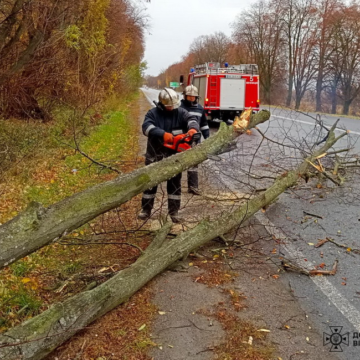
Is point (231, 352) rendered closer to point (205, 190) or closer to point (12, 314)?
point (12, 314)

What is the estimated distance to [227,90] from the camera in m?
15.8

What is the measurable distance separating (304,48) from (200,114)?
37.7m

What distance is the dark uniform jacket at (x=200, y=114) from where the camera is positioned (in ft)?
21.8

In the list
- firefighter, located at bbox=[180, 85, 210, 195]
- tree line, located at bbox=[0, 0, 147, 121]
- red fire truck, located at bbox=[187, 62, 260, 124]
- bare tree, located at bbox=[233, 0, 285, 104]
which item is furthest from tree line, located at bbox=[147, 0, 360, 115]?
firefighter, located at bbox=[180, 85, 210, 195]

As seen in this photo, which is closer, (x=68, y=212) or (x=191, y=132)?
(x=68, y=212)

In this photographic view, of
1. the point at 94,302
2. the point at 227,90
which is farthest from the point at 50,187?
the point at 227,90

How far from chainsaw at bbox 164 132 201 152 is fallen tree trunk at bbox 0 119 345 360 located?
1162 mm

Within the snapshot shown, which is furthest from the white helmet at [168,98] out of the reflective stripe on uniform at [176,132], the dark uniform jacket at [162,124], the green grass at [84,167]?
the green grass at [84,167]

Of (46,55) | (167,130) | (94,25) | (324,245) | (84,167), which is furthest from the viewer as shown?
(94,25)

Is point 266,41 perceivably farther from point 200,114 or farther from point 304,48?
point 200,114

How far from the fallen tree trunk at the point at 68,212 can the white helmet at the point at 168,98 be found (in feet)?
4.26

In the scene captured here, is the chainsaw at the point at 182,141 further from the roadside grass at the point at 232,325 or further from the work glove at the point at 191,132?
the roadside grass at the point at 232,325

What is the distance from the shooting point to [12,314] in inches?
115

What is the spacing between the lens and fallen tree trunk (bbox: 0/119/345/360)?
2334mm
